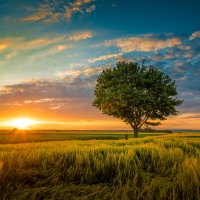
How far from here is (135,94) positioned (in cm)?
2867

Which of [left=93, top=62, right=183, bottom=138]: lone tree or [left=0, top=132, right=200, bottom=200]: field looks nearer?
[left=0, top=132, right=200, bottom=200]: field

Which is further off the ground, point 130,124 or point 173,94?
point 173,94

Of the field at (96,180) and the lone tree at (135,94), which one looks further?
the lone tree at (135,94)

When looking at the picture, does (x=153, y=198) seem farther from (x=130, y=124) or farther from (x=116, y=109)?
(x=130, y=124)

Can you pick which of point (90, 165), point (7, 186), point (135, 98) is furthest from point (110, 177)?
point (135, 98)

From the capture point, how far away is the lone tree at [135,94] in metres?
29.6

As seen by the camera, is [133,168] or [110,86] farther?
[110,86]

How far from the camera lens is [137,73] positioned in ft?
103

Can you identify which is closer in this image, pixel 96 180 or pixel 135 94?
pixel 96 180

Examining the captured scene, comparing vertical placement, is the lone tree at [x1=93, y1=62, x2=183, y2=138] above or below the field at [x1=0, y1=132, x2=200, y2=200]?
above

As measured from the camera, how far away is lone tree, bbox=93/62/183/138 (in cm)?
2964

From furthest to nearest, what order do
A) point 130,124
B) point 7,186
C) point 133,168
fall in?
point 130,124, point 133,168, point 7,186

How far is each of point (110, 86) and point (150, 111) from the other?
6803 millimetres

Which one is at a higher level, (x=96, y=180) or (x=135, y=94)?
(x=135, y=94)
